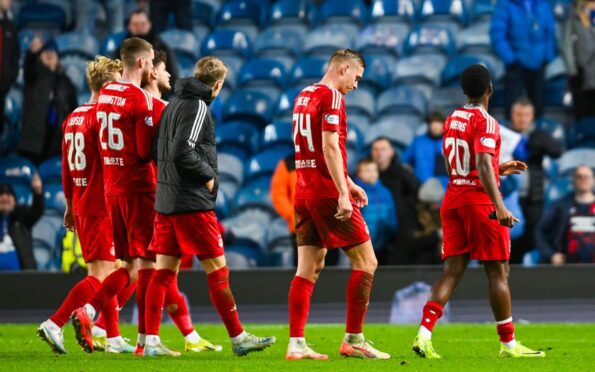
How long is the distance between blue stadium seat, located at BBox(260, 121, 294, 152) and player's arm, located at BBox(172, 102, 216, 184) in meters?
6.98

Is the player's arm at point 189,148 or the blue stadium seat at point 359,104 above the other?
the blue stadium seat at point 359,104

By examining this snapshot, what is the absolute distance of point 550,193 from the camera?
1335 cm

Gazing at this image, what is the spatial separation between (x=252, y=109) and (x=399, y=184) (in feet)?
11.3

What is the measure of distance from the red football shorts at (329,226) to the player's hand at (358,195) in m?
0.10

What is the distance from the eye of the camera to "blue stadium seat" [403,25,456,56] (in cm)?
1586

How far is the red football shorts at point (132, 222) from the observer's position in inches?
316

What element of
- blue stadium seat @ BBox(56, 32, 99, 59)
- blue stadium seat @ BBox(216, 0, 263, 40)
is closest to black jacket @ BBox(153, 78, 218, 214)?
blue stadium seat @ BBox(56, 32, 99, 59)

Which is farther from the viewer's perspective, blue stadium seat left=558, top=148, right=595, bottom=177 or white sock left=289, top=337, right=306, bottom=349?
blue stadium seat left=558, top=148, right=595, bottom=177

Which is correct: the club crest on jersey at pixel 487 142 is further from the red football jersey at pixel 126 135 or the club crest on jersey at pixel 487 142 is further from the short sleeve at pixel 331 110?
the red football jersey at pixel 126 135

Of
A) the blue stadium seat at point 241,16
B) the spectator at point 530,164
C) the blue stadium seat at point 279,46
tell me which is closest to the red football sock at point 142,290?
the spectator at point 530,164

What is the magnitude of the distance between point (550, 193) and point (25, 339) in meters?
6.28

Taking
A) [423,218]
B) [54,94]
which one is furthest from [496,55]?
[54,94]

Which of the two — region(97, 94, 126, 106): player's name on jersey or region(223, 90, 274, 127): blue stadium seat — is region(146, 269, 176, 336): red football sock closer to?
region(97, 94, 126, 106): player's name on jersey

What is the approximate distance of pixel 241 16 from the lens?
57.5 feet
